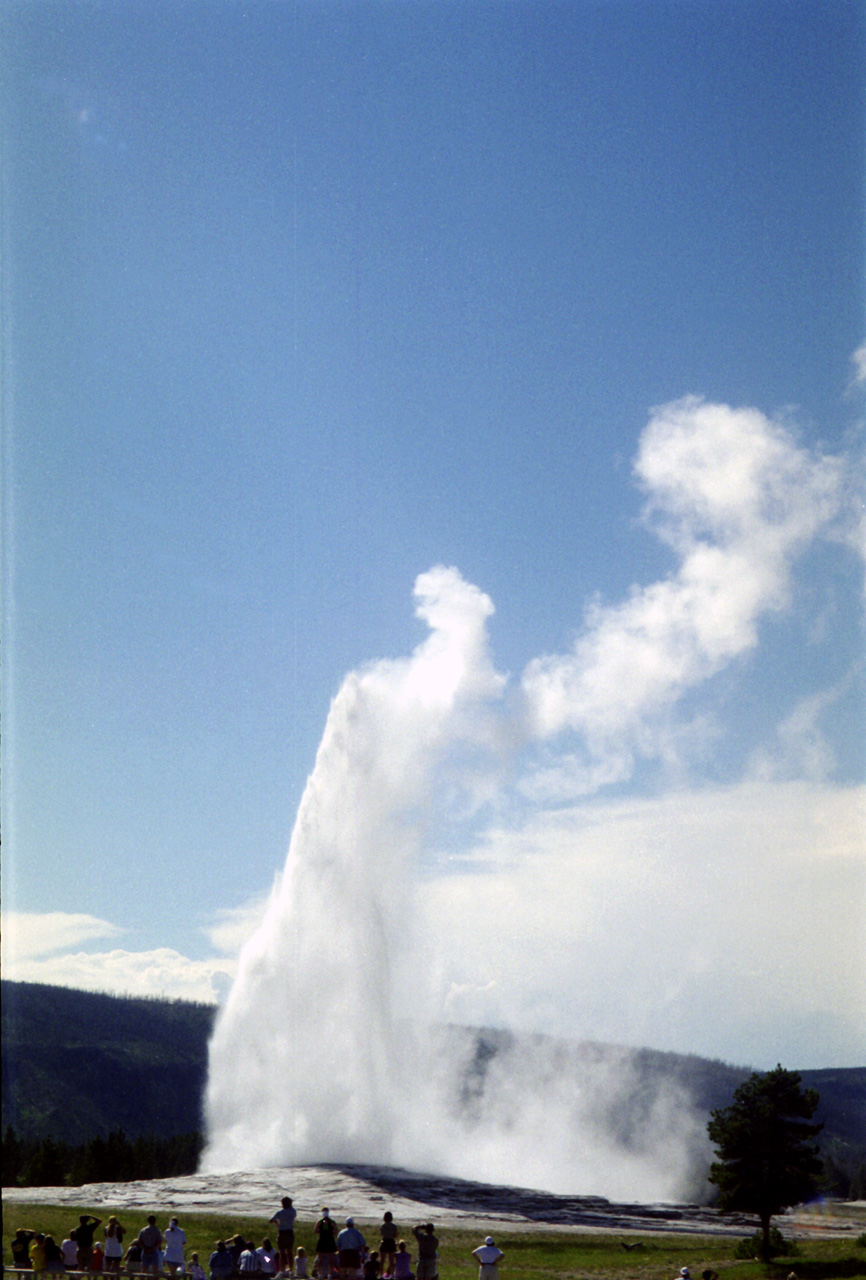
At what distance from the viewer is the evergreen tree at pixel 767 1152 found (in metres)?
45.5

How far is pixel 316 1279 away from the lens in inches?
892

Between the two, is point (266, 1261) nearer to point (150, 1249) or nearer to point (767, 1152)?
point (150, 1249)

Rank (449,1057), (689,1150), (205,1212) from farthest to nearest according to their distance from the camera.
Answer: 1. (689,1150)
2. (449,1057)
3. (205,1212)

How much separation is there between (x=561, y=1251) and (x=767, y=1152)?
9.58m

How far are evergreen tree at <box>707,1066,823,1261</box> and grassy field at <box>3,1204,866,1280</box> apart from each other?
228 cm

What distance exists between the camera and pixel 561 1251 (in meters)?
44.3

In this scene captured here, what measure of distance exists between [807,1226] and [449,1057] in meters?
35.3

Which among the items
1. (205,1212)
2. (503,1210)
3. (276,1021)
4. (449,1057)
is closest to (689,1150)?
(449,1057)

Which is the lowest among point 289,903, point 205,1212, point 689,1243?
point 689,1243

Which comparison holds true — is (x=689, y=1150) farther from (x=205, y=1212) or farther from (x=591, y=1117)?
(x=205, y=1212)

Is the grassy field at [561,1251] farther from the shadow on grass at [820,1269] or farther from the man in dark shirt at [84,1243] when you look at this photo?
the man in dark shirt at [84,1243]

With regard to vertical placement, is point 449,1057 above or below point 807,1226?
above

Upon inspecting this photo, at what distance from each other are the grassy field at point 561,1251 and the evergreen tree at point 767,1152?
228 centimetres

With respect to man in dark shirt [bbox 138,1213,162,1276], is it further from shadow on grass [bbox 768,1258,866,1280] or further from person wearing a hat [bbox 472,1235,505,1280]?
shadow on grass [bbox 768,1258,866,1280]
